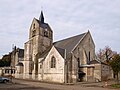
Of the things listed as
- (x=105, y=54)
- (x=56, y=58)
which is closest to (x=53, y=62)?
(x=56, y=58)

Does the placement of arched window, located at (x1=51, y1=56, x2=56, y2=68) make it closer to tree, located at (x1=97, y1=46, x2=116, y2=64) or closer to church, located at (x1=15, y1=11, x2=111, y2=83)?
church, located at (x1=15, y1=11, x2=111, y2=83)

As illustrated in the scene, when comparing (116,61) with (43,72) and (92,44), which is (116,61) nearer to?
(92,44)

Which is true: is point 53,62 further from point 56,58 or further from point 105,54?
point 105,54

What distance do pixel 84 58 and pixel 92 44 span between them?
17.2ft

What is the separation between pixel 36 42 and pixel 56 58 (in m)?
14.9

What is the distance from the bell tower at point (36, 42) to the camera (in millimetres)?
56500

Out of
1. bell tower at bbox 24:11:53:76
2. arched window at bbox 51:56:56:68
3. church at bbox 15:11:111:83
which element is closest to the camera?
church at bbox 15:11:111:83

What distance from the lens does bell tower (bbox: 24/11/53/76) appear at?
56.5 meters

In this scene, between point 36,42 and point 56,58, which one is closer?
point 56,58

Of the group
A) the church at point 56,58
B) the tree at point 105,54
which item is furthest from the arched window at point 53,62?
the tree at point 105,54

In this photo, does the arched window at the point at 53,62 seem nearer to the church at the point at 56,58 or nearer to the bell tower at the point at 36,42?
the church at the point at 56,58

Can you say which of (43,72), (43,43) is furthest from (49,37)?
(43,72)

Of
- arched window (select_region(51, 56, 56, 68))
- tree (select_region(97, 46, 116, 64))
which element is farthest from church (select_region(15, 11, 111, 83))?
tree (select_region(97, 46, 116, 64))

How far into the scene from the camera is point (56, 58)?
4406 cm
